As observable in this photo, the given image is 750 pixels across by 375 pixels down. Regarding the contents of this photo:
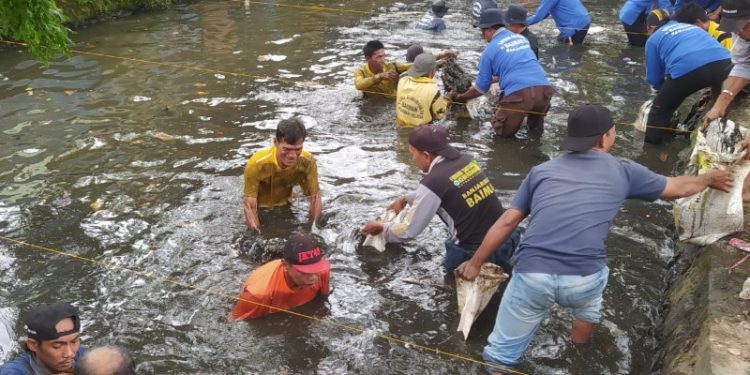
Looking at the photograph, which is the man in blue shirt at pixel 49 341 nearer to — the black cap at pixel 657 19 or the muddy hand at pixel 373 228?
the muddy hand at pixel 373 228

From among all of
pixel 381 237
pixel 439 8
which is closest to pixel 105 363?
pixel 381 237

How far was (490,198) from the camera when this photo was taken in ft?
16.3

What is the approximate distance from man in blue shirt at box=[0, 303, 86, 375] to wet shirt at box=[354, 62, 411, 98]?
6791 mm

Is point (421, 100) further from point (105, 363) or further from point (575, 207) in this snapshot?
point (105, 363)

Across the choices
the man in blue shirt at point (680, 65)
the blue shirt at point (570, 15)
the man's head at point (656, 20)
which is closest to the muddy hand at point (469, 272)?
the man in blue shirt at point (680, 65)

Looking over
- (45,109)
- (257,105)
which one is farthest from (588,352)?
(45,109)

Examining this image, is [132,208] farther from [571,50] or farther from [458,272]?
[571,50]

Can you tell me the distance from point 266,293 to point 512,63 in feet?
15.9

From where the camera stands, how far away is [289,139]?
5.48 meters

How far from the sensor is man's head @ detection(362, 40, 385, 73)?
9.48 metres

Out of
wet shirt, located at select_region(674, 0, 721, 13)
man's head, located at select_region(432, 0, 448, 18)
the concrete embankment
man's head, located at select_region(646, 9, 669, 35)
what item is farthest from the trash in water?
man's head, located at select_region(432, 0, 448, 18)

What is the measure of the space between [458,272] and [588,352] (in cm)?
109

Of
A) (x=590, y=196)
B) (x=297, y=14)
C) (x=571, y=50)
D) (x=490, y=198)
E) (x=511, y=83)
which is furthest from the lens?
(x=297, y=14)

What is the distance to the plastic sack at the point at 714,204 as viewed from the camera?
468cm
